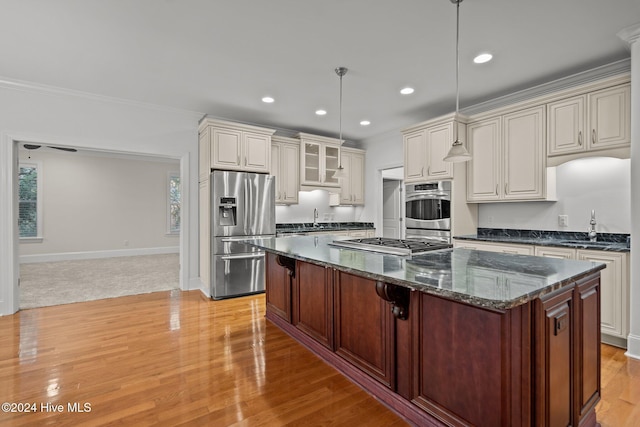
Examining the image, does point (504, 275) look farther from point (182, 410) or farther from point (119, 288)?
point (119, 288)

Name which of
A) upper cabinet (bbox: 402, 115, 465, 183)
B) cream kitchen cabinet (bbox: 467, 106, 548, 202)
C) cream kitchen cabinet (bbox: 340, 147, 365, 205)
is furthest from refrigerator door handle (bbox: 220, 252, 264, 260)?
cream kitchen cabinet (bbox: 467, 106, 548, 202)

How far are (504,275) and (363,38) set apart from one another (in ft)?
7.30

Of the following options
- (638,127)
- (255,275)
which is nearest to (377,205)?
(255,275)

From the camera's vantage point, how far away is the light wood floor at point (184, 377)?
1.86 m

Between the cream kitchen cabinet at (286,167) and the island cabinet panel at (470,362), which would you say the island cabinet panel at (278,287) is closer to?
the island cabinet panel at (470,362)

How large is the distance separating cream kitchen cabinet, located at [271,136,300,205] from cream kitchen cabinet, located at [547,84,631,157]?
11.7ft

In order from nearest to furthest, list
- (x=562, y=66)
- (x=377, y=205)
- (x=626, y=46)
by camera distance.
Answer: (x=626, y=46), (x=562, y=66), (x=377, y=205)

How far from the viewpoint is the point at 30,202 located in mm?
7102

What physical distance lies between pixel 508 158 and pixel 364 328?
2871 mm

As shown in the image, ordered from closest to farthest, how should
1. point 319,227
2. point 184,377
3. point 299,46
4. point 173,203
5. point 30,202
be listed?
point 184,377 → point 299,46 → point 319,227 → point 30,202 → point 173,203

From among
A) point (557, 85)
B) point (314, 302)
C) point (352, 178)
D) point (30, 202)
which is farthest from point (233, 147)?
A: point (30, 202)

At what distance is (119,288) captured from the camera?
4.93 m

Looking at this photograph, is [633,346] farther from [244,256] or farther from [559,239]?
[244,256]

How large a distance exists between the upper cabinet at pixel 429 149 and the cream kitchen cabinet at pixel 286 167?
186 centimetres
